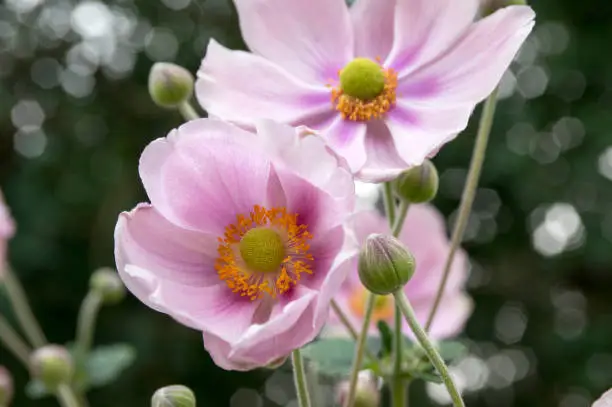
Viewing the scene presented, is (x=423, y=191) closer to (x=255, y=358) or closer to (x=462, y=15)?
(x=462, y=15)

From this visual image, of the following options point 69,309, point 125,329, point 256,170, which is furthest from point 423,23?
point 69,309

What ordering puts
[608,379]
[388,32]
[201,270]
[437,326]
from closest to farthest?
[201,270] → [388,32] → [437,326] → [608,379]

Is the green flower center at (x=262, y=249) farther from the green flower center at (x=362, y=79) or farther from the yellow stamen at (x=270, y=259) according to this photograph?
the green flower center at (x=362, y=79)

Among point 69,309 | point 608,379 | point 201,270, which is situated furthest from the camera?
point 69,309

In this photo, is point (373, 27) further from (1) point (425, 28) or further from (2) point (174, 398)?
(2) point (174, 398)

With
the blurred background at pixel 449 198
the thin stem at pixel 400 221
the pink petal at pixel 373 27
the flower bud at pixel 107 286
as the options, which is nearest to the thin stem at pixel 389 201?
the thin stem at pixel 400 221

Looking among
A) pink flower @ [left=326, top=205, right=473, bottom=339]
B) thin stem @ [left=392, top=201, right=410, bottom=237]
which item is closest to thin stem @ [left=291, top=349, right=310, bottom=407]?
thin stem @ [left=392, top=201, right=410, bottom=237]

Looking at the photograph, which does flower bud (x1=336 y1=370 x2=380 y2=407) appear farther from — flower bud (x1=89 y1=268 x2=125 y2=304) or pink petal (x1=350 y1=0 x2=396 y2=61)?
flower bud (x1=89 y1=268 x2=125 y2=304)
